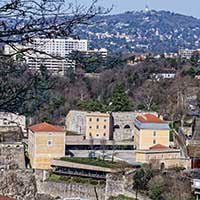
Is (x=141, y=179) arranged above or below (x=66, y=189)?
above

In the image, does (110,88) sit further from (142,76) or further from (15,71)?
(15,71)

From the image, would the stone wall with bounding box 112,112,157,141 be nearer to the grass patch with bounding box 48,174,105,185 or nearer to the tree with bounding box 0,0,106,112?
the grass patch with bounding box 48,174,105,185

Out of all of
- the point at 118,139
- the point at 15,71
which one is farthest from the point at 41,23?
the point at 118,139

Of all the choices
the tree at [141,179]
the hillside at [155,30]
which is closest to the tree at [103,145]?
the tree at [141,179]

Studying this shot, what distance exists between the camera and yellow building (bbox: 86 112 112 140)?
17781mm

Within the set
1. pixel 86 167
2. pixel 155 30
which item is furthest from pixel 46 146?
pixel 155 30

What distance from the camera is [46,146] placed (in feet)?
49.9

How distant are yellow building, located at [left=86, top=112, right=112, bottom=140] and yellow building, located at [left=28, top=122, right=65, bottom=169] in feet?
8.27

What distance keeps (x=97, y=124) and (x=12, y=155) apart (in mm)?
3133

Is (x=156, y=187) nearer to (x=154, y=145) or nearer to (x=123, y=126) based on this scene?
(x=154, y=145)

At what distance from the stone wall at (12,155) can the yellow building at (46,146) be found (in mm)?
235

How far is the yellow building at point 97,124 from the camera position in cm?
1778

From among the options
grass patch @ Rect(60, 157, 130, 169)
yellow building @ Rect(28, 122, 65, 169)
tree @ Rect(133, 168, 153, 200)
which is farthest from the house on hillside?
tree @ Rect(133, 168, 153, 200)

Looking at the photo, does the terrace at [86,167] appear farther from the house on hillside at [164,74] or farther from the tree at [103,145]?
the house on hillside at [164,74]
